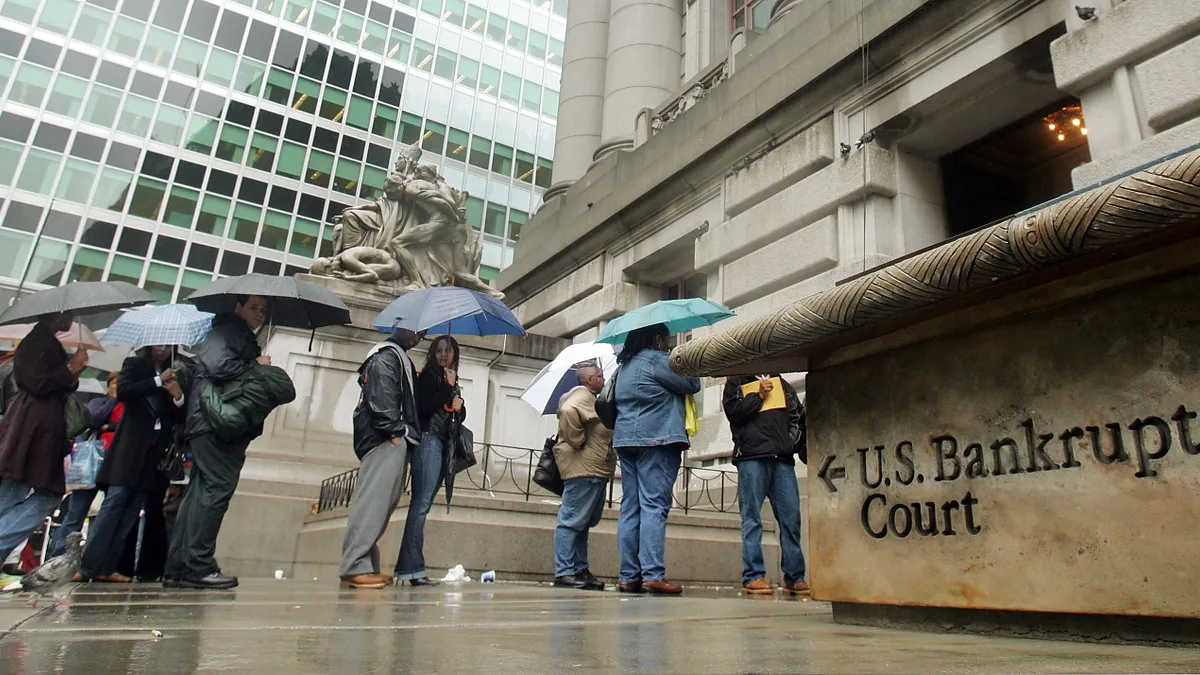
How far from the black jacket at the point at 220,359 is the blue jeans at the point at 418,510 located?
121 cm

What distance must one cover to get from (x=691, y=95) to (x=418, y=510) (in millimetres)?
10400

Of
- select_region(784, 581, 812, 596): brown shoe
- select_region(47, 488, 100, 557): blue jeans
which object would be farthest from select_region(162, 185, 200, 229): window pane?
select_region(784, 581, 812, 596): brown shoe

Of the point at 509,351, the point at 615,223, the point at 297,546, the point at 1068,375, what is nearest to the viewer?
the point at 1068,375

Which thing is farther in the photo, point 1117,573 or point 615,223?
point 615,223

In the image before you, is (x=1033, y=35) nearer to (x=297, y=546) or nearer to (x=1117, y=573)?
(x=1117, y=573)

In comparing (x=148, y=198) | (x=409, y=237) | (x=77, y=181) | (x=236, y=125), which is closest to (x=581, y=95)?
(x=409, y=237)

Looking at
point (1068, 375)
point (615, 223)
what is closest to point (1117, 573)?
point (1068, 375)

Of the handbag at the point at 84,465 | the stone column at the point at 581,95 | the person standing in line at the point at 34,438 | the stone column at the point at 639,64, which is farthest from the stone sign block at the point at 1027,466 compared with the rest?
the stone column at the point at 581,95

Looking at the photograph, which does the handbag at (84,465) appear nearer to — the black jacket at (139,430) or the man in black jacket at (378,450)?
the black jacket at (139,430)

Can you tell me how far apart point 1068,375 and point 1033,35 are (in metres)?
7.49

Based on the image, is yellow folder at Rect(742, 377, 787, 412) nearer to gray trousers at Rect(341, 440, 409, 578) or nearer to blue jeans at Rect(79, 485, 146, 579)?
gray trousers at Rect(341, 440, 409, 578)

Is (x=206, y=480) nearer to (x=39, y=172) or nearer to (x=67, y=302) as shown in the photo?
(x=67, y=302)

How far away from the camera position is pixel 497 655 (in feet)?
6.46

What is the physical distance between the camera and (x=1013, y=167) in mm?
11617
